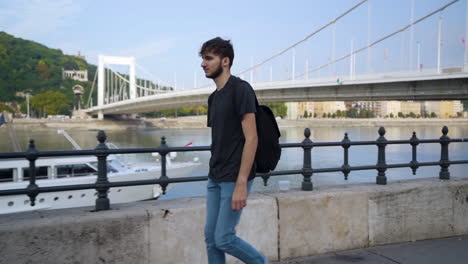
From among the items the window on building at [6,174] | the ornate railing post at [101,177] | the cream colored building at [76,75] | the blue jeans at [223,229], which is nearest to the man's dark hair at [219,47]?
the blue jeans at [223,229]

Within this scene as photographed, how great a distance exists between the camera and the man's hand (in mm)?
2176

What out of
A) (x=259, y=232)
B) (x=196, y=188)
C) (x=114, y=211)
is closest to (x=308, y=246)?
(x=259, y=232)

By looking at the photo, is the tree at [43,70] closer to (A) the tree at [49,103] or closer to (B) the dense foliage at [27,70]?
(B) the dense foliage at [27,70]

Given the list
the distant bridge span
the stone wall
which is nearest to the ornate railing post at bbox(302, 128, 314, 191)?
the stone wall

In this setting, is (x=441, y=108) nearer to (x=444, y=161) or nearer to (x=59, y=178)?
(x=59, y=178)

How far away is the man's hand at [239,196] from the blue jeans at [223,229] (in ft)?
0.20

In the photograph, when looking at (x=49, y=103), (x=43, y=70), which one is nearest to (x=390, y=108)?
(x=43, y=70)

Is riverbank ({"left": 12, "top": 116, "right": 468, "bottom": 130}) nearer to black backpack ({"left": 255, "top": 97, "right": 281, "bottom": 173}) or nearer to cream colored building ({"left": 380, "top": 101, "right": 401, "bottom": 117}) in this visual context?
black backpack ({"left": 255, "top": 97, "right": 281, "bottom": 173})

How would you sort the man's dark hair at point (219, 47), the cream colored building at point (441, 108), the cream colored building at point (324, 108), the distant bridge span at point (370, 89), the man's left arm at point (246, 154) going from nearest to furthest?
the man's left arm at point (246, 154) → the man's dark hair at point (219, 47) → the distant bridge span at point (370, 89) → the cream colored building at point (441, 108) → the cream colored building at point (324, 108)

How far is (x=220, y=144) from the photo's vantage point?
2.27 m

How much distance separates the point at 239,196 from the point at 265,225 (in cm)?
127

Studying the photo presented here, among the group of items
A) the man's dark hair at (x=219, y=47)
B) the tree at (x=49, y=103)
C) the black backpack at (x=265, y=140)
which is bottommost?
the black backpack at (x=265, y=140)

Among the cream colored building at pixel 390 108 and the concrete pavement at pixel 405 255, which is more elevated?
the cream colored building at pixel 390 108

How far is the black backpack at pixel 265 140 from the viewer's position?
7.70 ft
